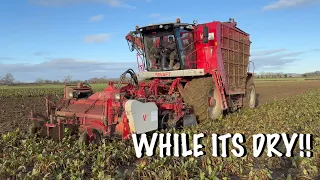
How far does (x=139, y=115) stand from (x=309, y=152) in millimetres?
2831

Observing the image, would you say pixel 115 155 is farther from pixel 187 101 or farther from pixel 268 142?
pixel 187 101

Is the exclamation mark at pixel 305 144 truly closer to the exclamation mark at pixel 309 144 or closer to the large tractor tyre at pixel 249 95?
the exclamation mark at pixel 309 144

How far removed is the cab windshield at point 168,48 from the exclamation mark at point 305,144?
391 cm

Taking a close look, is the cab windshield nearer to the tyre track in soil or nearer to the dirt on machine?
the dirt on machine

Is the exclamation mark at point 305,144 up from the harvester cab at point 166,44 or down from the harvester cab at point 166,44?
down

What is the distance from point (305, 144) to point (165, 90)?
13.2ft

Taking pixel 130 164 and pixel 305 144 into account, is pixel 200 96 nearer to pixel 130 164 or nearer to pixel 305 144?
pixel 305 144

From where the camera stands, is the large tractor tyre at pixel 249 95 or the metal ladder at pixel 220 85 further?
the large tractor tyre at pixel 249 95

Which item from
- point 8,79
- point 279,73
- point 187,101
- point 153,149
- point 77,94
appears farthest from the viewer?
point 279,73

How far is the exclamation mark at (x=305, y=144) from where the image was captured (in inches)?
183

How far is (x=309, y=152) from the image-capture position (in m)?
4.69

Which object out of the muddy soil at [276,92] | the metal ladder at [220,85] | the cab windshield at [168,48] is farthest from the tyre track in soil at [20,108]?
the metal ladder at [220,85]

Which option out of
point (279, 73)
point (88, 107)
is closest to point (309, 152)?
point (88, 107)

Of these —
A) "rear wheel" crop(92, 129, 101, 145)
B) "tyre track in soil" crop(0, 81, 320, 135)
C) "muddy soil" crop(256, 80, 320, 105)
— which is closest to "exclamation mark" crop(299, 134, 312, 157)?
"rear wheel" crop(92, 129, 101, 145)
